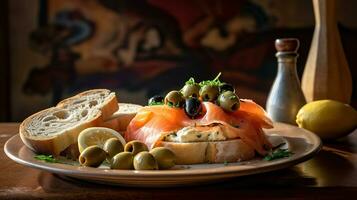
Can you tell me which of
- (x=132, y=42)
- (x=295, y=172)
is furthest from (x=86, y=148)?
(x=132, y=42)

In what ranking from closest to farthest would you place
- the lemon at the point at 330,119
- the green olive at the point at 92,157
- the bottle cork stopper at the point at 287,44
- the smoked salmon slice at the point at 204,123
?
1. the green olive at the point at 92,157
2. the smoked salmon slice at the point at 204,123
3. the lemon at the point at 330,119
4. the bottle cork stopper at the point at 287,44

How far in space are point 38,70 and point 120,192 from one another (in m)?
2.83

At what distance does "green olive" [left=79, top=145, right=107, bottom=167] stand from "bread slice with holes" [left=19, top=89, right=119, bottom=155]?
0.49ft

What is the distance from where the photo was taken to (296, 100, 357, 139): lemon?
4.16 ft

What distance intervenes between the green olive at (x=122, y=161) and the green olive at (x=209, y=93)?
27 cm

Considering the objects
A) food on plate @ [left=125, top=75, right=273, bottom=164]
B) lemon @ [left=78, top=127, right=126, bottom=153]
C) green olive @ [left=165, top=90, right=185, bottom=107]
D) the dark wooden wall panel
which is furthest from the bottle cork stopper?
the dark wooden wall panel

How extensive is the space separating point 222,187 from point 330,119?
1.65 ft

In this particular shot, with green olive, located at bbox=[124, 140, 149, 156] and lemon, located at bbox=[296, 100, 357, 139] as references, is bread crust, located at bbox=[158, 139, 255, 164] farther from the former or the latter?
lemon, located at bbox=[296, 100, 357, 139]

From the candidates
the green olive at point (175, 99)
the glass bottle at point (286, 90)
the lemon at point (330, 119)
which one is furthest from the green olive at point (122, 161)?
the glass bottle at point (286, 90)

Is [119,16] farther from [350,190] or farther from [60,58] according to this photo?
[350,190]

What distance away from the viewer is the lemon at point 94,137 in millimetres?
1018

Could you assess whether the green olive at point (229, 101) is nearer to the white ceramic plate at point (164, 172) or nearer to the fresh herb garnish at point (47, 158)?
the white ceramic plate at point (164, 172)

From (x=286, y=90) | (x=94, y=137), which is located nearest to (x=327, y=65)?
(x=286, y=90)

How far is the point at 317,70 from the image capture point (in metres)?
1.71
